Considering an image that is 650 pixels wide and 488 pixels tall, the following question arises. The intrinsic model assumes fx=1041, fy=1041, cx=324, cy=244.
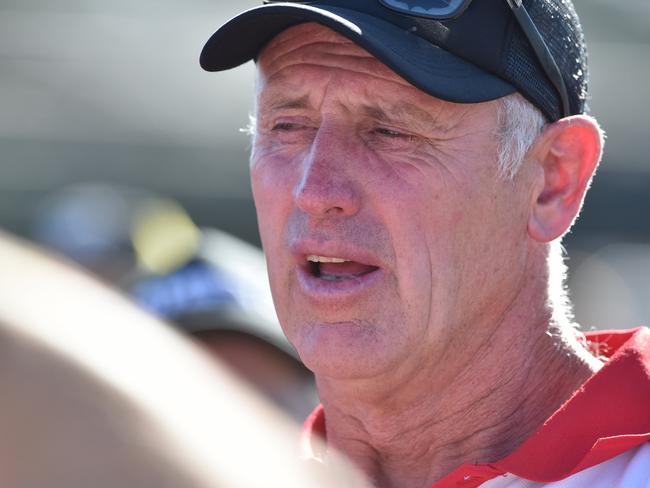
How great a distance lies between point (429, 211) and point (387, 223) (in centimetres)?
8

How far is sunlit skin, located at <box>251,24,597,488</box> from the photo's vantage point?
192 centimetres

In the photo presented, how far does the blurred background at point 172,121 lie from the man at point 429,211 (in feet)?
16.7

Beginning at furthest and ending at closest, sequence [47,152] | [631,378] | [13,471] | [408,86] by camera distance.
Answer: [47,152]
[408,86]
[631,378]
[13,471]

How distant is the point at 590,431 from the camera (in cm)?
172

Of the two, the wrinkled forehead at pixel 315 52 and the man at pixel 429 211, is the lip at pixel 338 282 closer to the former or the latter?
the man at pixel 429 211

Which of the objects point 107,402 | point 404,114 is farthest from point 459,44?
point 107,402

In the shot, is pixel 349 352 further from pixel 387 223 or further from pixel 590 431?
pixel 590 431

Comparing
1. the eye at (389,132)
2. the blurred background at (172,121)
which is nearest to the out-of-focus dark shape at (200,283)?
the eye at (389,132)

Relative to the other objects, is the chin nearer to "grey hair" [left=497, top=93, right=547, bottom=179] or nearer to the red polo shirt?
the red polo shirt

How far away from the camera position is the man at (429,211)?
1.88 m

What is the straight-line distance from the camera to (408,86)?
194 centimetres

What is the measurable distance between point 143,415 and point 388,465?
1.66m

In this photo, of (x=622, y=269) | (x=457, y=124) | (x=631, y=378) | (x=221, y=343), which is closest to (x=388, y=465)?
(x=631, y=378)

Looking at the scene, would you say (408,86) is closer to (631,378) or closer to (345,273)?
(345,273)
